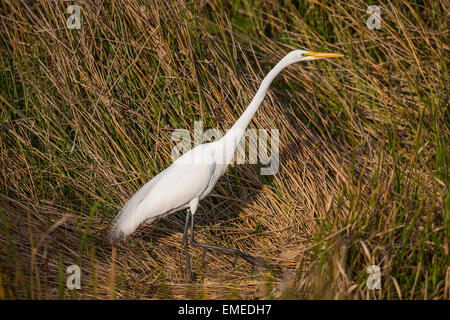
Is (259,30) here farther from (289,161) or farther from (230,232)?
(230,232)

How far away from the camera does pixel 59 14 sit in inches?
111

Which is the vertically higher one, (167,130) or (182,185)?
(167,130)

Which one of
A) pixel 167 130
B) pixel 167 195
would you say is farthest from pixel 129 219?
pixel 167 130

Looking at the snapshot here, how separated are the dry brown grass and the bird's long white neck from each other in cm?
40

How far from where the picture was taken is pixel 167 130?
108 inches

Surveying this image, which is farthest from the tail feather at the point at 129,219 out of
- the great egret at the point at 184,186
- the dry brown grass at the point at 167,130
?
the dry brown grass at the point at 167,130

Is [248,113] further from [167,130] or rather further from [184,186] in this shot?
[167,130]

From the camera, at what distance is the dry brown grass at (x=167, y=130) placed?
7.77ft

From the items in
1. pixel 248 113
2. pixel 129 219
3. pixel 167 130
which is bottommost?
pixel 129 219

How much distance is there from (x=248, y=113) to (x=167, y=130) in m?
0.67

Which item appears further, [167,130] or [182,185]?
[167,130]

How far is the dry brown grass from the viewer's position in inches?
93.3

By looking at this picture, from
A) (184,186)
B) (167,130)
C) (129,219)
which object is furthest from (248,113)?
(129,219)

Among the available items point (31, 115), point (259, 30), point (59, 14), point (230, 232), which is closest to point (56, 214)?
point (31, 115)
